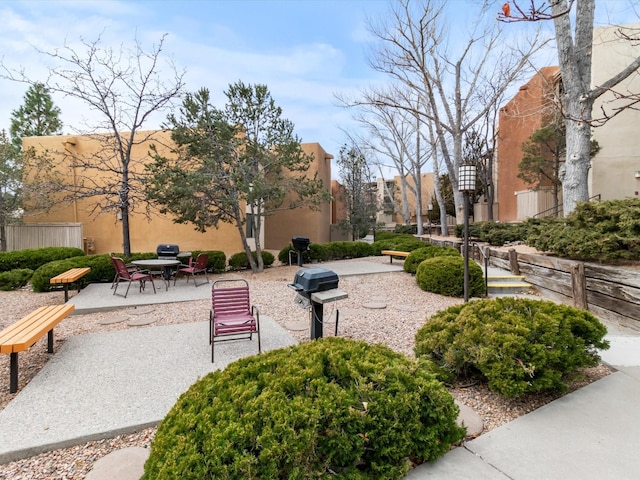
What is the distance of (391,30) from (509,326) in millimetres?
13130

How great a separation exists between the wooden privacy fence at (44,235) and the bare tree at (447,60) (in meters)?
12.5

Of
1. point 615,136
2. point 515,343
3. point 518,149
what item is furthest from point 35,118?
point 615,136

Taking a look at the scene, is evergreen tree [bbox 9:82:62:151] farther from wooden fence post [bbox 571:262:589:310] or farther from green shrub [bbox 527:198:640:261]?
wooden fence post [bbox 571:262:589:310]

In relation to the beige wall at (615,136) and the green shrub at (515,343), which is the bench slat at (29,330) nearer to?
the green shrub at (515,343)

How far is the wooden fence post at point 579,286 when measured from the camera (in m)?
5.36

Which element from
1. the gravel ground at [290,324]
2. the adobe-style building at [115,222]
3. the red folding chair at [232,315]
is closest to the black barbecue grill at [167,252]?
the gravel ground at [290,324]

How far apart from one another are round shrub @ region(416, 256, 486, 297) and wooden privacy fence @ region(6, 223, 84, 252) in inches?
475

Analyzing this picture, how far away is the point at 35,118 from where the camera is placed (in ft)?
82.4

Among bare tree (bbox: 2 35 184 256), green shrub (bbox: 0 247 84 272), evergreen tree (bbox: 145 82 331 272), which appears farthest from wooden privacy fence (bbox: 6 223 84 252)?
evergreen tree (bbox: 145 82 331 272)

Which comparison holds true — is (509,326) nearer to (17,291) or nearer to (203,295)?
(203,295)

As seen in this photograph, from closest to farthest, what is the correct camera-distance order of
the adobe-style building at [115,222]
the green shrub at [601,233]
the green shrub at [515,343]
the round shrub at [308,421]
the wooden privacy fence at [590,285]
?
1. the round shrub at [308,421]
2. the green shrub at [515,343]
3. the wooden privacy fence at [590,285]
4. the green shrub at [601,233]
5. the adobe-style building at [115,222]

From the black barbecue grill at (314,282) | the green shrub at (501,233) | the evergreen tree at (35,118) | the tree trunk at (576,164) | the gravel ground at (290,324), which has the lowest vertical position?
the gravel ground at (290,324)

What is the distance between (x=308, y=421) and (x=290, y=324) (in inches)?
141

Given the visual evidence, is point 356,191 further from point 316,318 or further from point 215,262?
point 316,318
